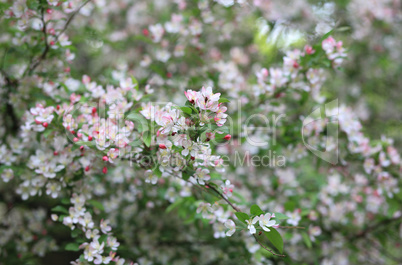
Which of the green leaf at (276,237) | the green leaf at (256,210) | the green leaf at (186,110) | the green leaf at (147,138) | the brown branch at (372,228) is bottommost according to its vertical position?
the brown branch at (372,228)

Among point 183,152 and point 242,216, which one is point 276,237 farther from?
point 183,152

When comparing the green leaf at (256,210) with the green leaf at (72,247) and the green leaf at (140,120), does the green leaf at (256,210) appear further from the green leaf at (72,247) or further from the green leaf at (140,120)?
the green leaf at (72,247)

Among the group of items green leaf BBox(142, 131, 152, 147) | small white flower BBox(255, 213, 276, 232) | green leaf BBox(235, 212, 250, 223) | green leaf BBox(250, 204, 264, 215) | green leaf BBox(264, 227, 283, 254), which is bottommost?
green leaf BBox(264, 227, 283, 254)

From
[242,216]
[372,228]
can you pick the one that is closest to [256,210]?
[242,216]

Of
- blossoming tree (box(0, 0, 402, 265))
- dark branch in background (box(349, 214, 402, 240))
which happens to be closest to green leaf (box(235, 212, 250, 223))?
blossoming tree (box(0, 0, 402, 265))

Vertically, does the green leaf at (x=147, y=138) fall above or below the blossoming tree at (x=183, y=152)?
above

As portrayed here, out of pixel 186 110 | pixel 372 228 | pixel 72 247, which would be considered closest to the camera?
pixel 186 110

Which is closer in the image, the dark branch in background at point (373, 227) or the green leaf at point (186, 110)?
the green leaf at point (186, 110)

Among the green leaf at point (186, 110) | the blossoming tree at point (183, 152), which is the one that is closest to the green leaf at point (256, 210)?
the blossoming tree at point (183, 152)

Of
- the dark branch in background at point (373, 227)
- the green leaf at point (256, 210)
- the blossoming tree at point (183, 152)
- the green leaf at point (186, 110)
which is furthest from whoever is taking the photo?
the dark branch in background at point (373, 227)

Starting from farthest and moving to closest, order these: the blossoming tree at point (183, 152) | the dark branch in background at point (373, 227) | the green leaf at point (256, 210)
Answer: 1. the dark branch in background at point (373, 227)
2. the blossoming tree at point (183, 152)
3. the green leaf at point (256, 210)

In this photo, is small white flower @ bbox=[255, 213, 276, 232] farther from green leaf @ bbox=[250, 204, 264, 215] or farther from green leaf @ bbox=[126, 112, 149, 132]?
green leaf @ bbox=[126, 112, 149, 132]

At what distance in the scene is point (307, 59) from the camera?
202cm

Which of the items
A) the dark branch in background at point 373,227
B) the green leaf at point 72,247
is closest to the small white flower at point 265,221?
the green leaf at point 72,247
